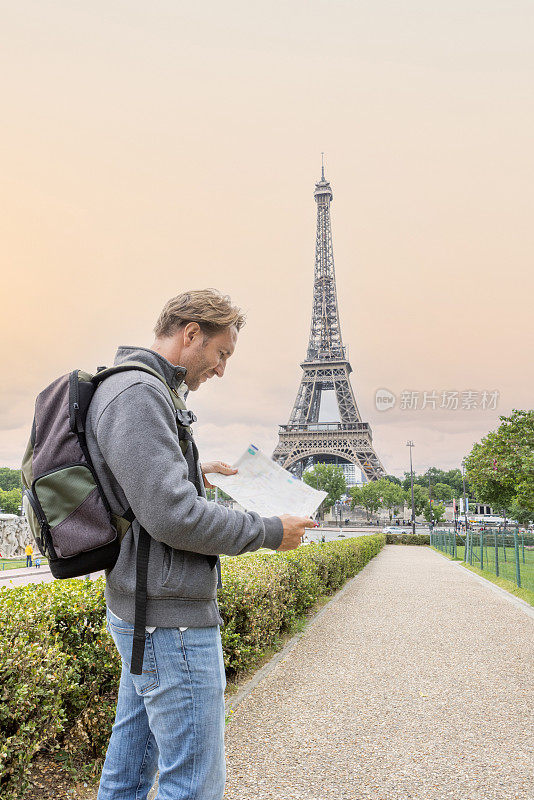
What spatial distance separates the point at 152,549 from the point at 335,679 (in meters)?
4.64

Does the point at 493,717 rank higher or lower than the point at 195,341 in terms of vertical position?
lower

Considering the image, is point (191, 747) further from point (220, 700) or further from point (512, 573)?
point (512, 573)

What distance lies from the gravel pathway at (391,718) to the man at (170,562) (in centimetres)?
206

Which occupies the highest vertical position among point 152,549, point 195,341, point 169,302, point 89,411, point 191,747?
point 169,302

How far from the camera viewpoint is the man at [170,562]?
157cm

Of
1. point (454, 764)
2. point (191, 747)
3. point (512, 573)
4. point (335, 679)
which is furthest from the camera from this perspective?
point (512, 573)

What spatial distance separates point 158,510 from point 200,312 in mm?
653

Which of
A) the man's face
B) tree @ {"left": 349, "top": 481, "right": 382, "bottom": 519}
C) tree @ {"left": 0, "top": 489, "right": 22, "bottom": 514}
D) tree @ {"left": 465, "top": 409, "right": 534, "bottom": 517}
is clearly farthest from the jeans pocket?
tree @ {"left": 0, "top": 489, "right": 22, "bottom": 514}

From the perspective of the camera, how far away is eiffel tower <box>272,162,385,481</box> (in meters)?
57.8

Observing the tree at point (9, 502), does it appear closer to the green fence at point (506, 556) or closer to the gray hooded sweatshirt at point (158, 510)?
the green fence at point (506, 556)

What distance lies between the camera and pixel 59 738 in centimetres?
339

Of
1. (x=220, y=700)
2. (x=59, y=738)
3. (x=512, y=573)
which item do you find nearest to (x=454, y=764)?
(x=59, y=738)

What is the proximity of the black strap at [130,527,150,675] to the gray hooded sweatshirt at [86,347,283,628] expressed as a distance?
0.02m

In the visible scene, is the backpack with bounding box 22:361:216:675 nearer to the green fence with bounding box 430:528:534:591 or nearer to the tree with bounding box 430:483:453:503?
the green fence with bounding box 430:528:534:591
